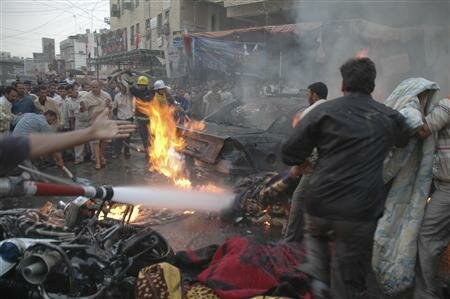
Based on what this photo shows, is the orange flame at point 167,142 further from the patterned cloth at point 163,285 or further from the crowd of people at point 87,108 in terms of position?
the patterned cloth at point 163,285

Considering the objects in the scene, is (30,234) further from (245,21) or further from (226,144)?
(245,21)

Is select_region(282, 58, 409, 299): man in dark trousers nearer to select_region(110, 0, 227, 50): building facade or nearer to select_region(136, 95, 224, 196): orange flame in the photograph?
select_region(136, 95, 224, 196): orange flame

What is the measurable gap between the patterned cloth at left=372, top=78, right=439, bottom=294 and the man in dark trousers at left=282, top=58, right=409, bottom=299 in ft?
2.33

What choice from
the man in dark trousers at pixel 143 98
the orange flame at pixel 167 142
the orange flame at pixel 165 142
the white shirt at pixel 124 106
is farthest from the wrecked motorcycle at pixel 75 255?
the white shirt at pixel 124 106

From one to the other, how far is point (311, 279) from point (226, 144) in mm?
3696

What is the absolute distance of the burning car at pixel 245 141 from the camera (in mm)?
6730

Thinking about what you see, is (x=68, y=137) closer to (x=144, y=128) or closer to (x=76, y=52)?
(x=144, y=128)

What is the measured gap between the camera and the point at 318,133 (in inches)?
116

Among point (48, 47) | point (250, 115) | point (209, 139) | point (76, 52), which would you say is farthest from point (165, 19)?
point (48, 47)

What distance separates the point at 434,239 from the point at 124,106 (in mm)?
9530

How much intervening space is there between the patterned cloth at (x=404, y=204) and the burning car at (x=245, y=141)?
10.4ft

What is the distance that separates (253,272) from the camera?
370cm

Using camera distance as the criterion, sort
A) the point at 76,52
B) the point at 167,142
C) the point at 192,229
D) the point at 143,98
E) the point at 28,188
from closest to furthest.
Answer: the point at 28,188 → the point at 192,229 → the point at 167,142 → the point at 143,98 → the point at 76,52

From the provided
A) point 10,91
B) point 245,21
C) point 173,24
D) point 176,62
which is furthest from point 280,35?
point 173,24
